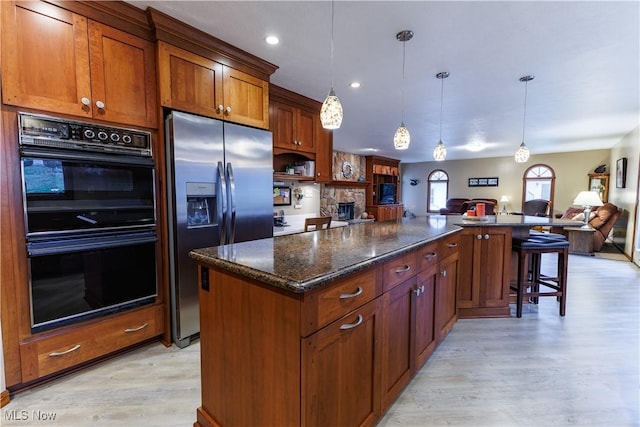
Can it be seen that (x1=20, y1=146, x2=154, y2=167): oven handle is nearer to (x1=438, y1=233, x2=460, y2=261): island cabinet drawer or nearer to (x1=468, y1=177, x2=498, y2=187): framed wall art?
(x1=438, y1=233, x2=460, y2=261): island cabinet drawer

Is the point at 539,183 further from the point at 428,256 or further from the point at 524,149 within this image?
the point at 428,256

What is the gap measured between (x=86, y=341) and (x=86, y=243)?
25.3 inches

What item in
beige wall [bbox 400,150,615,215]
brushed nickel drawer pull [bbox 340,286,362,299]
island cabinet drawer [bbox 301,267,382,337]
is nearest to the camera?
island cabinet drawer [bbox 301,267,382,337]

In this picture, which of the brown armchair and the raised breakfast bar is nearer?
the raised breakfast bar

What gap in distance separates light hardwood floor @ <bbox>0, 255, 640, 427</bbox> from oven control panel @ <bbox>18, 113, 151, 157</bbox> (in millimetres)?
1482

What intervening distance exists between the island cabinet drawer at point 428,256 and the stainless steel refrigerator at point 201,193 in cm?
150

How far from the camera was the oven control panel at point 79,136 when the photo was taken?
1.66 m

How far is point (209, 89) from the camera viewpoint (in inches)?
93.3

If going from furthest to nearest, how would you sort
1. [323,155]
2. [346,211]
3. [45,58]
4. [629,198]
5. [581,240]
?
[346,211]
[581,240]
[629,198]
[323,155]
[45,58]

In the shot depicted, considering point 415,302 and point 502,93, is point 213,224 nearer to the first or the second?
point 415,302

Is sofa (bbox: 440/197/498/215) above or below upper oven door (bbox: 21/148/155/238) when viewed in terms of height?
below

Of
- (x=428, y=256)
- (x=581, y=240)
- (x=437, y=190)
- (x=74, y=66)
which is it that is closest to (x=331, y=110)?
(x=428, y=256)

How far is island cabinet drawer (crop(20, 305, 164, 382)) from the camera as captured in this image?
1715 millimetres

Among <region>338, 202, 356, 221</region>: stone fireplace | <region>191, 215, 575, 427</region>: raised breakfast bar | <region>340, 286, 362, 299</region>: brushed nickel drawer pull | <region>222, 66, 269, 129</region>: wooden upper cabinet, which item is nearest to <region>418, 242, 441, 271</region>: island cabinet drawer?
<region>191, 215, 575, 427</region>: raised breakfast bar
